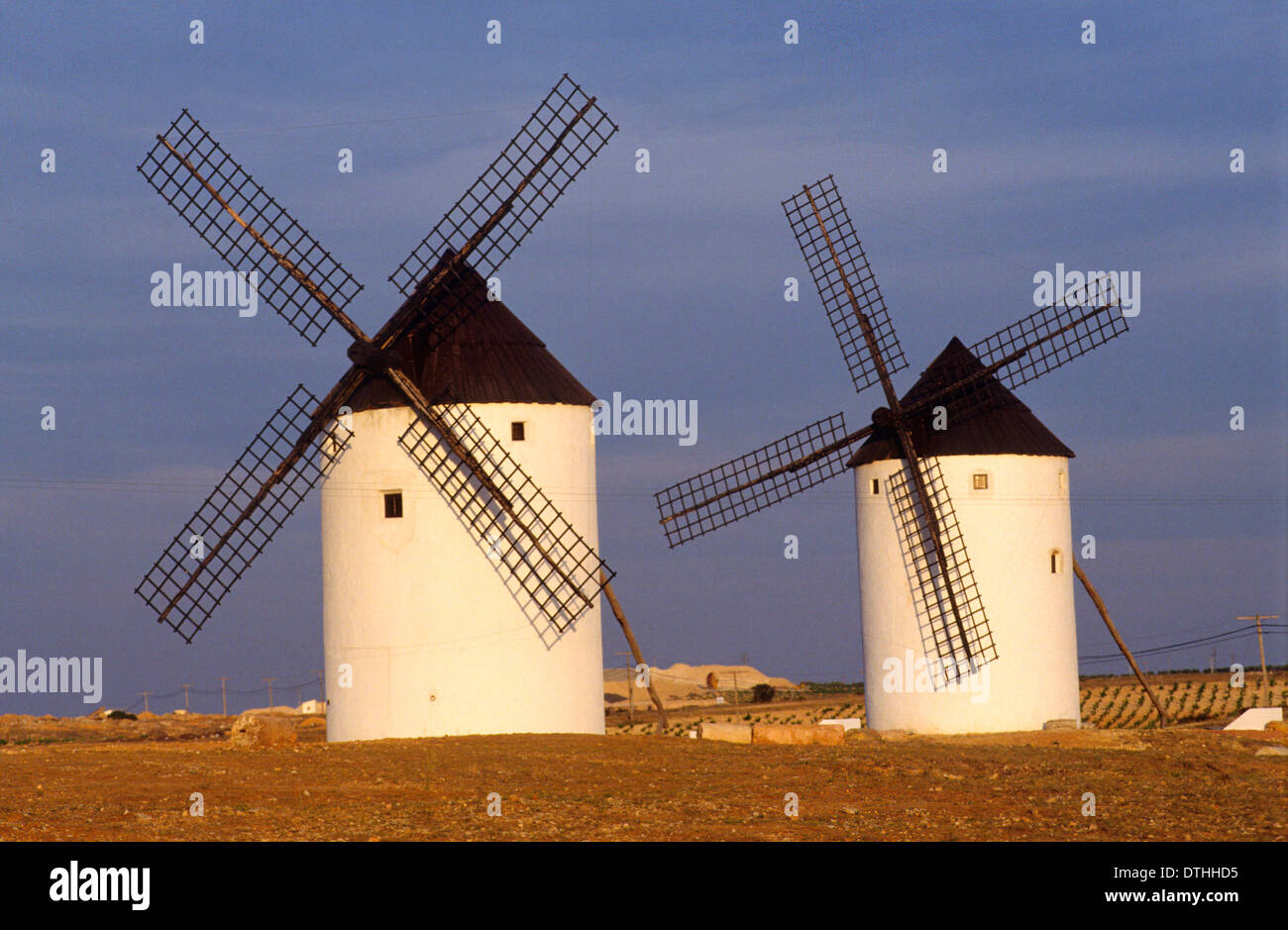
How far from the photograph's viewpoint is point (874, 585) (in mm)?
32219

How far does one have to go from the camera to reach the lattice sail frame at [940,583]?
100ft

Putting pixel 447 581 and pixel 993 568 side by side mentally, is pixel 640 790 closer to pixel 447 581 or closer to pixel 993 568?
pixel 447 581

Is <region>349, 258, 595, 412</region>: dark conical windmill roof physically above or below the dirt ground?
above

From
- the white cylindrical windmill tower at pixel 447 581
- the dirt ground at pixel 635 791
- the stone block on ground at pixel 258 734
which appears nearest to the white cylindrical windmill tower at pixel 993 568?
the dirt ground at pixel 635 791

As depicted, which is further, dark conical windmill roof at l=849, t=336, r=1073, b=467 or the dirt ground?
dark conical windmill roof at l=849, t=336, r=1073, b=467

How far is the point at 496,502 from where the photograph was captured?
2614 centimetres

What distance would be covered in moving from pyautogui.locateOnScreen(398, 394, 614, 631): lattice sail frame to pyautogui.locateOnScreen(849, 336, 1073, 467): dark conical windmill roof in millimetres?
8315

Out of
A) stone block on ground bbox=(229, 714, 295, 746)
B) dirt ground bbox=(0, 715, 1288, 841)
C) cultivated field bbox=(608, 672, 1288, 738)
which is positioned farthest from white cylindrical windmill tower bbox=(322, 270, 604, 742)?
cultivated field bbox=(608, 672, 1288, 738)

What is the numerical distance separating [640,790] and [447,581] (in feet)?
25.1

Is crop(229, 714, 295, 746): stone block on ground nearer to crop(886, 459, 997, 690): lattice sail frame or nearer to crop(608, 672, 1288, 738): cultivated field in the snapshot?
crop(886, 459, 997, 690): lattice sail frame

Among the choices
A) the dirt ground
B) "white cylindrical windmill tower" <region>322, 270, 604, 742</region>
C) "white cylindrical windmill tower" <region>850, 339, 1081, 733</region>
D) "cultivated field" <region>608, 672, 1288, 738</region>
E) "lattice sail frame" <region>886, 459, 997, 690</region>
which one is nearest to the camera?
the dirt ground

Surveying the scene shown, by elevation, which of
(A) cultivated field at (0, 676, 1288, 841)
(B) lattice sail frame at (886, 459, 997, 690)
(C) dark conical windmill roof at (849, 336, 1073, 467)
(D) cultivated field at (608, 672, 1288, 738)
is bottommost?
(D) cultivated field at (608, 672, 1288, 738)

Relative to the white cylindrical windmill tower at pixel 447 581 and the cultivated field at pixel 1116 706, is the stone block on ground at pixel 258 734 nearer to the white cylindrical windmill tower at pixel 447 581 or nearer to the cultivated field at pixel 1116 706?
the white cylindrical windmill tower at pixel 447 581

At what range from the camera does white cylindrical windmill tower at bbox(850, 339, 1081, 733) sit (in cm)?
3088
